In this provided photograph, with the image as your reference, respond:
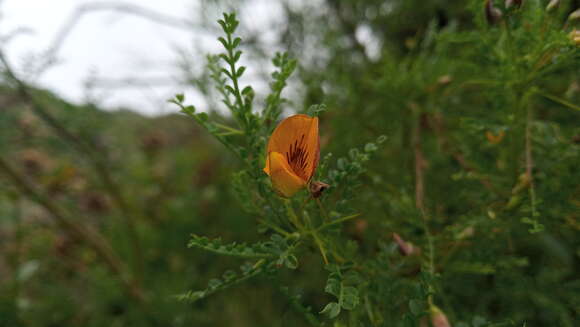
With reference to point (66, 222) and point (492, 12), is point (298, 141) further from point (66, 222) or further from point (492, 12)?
point (66, 222)

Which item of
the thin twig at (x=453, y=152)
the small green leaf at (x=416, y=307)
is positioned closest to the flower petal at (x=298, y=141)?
the small green leaf at (x=416, y=307)

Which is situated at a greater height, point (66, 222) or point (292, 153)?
point (66, 222)

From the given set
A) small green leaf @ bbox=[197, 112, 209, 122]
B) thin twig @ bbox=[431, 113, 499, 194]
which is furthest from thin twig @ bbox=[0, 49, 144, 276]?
thin twig @ bbox=[431, 113, 499, 194]

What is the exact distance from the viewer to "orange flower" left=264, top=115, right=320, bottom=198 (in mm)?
260

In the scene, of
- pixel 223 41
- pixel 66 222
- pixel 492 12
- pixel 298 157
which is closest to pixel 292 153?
pixel 298 157

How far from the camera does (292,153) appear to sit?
12.7 inches

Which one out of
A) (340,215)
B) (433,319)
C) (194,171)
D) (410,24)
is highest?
Answer: (410,24)

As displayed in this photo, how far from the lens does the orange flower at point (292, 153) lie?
26cm

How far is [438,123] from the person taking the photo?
0.65 m

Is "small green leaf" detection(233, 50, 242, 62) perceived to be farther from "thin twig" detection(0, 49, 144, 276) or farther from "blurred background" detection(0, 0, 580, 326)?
"thin twig" detection(0, 49, 144, 276)

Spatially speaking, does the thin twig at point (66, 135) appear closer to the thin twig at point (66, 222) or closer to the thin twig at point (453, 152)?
the thin twig at point (66, 222)

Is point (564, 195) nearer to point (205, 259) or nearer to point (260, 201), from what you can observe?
point (260, 201)

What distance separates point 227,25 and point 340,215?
0.20 meters

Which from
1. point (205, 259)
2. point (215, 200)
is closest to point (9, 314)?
point (205, 259)
